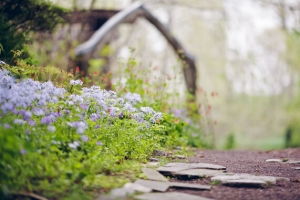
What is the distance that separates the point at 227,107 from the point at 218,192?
69.4 feet

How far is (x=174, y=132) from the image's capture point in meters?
6.04

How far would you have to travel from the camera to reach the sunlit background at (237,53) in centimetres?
1347

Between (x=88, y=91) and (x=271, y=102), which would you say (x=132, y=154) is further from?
(x=271, y=102)

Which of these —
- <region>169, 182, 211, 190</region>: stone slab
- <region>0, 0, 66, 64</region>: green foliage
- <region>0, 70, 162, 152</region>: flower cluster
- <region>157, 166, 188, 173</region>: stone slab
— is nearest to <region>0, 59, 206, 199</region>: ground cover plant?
<region>0, 70, 162, 152</region>: flower cluster

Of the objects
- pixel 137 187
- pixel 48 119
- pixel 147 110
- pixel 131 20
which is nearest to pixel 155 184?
pixel 137 187

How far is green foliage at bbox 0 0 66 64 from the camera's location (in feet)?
17.9

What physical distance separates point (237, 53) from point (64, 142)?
10155 millimetres

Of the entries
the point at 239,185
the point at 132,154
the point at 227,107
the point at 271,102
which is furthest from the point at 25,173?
the point at 227,107

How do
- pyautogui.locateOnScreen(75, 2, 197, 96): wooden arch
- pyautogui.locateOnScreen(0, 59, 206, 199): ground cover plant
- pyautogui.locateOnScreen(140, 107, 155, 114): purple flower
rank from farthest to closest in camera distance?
1. pyautogui.locateOnScreen(75, 2, 197, 96): wooden arch
2. pyautogui.locateOnScreen(140, 107, 155, 114): purple flower
3. pyautogui.locateOnScreen(0, 59, 206, 199): ground cover plant

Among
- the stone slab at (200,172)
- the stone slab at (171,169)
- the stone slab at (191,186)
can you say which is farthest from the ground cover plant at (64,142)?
the stone slab at (200,172)

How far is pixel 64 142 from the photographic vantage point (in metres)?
3.34

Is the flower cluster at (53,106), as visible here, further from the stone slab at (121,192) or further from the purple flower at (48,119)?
the stone slab at (121,192)

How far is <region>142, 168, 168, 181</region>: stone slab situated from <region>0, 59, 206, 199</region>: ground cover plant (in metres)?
0.10

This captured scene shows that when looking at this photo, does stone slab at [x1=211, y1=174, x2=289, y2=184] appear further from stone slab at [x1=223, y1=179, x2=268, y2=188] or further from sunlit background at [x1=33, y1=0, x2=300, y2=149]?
sunlit background at [x1=33, y1=0, x2=300, y2=149]
